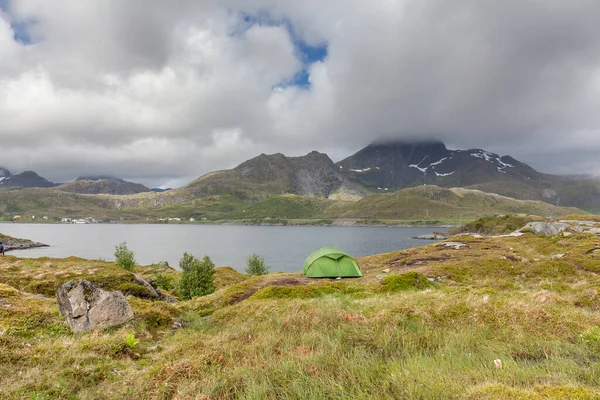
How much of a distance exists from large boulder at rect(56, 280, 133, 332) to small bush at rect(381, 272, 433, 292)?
662 inches

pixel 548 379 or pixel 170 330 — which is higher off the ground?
pixel 548 379

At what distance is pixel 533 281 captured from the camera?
80.3 ft

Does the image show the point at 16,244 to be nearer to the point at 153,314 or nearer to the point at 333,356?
the point at 153,314

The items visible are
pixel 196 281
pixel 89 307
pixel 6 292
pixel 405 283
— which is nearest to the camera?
pixel 89 307

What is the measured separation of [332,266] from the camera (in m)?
37.9

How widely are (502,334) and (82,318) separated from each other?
15.9 metres

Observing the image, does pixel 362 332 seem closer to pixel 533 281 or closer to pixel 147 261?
pixel 533 281

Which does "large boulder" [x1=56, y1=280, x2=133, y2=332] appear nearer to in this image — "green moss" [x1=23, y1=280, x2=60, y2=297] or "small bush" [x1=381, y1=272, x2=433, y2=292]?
"green moss" [x1=23, y1=280, x2=60, y2=297]

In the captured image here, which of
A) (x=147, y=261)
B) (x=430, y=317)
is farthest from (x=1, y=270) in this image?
(x=147, y=261)

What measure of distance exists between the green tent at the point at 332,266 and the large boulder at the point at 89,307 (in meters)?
26.6

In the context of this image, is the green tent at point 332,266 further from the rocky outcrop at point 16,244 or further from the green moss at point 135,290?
the rocky outcrop at point 16,244

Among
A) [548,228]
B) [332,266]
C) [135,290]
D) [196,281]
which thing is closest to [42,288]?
[135,290]

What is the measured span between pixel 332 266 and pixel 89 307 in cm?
2835

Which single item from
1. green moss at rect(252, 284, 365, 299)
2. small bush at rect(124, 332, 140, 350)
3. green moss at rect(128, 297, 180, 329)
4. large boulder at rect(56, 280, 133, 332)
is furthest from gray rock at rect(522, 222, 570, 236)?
small bush at rect(124, 332, 140, 350)
